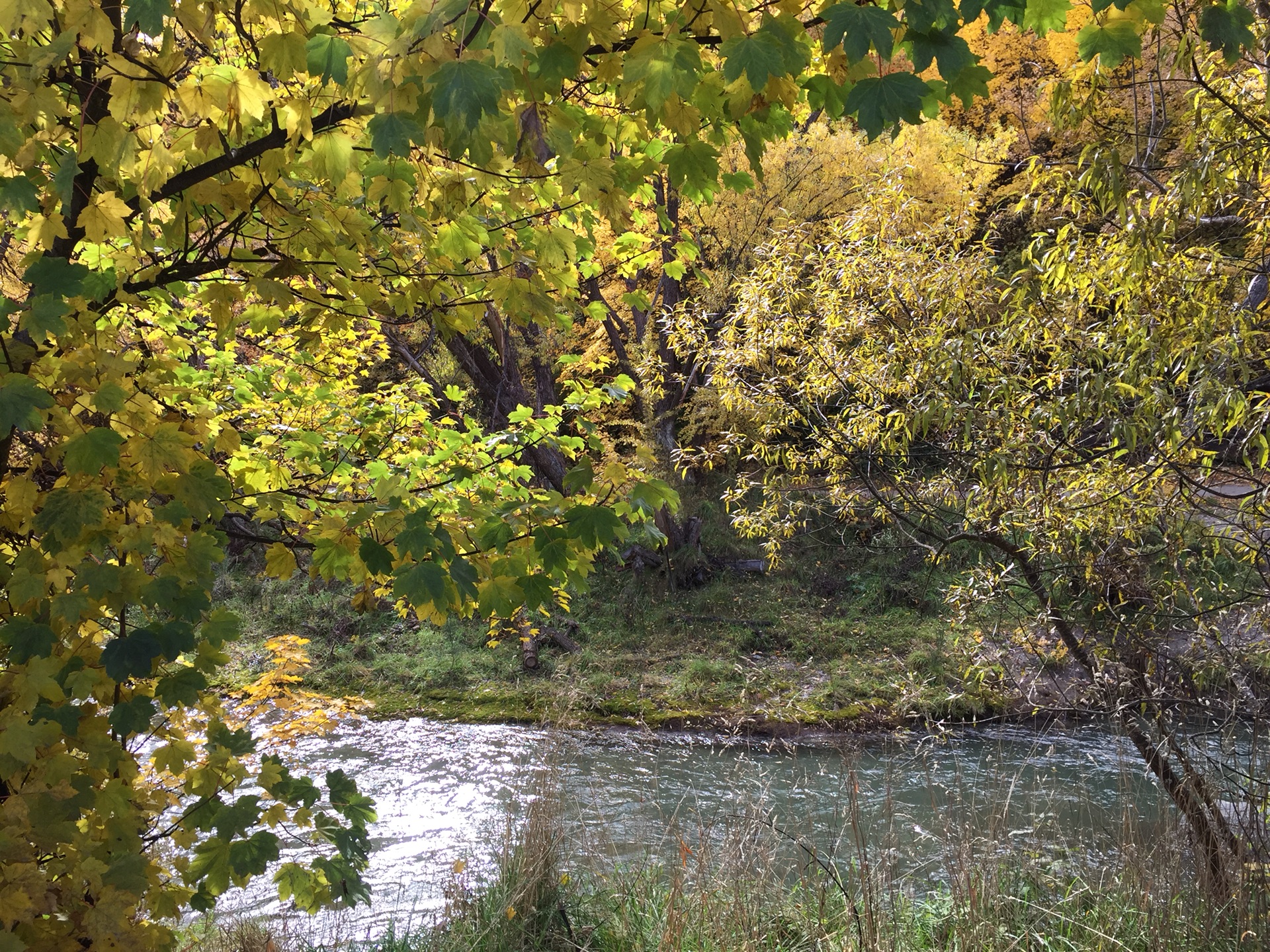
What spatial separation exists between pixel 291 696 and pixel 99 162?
14.5 feet

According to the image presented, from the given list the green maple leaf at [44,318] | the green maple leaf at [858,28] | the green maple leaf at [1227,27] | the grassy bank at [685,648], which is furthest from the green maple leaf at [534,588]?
the grassy bank at [685,648]

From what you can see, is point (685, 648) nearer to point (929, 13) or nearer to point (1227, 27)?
point (1227, 27)

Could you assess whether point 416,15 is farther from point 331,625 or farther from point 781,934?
point 331,625

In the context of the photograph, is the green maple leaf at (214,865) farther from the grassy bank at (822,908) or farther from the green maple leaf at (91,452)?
the grassy bank at (822,908)


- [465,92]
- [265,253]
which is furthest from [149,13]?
[265,253]

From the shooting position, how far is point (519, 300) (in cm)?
214

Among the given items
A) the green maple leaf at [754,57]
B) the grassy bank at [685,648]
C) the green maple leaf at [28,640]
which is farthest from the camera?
the grassy bank at [685,648]

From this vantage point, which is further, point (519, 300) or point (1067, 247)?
point (1067, 247)

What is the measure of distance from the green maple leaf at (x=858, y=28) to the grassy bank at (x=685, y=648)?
6.50 metres

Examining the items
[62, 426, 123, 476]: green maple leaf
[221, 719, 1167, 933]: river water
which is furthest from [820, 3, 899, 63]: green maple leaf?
[221, 719, 1167, 933]: river water

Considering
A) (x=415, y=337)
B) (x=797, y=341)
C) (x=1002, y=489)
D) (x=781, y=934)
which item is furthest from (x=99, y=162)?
(x=415, y=337)

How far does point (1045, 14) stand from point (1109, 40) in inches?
4.2

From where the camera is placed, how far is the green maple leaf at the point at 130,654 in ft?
5.20

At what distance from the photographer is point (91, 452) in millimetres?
1616
